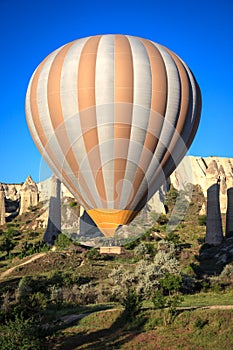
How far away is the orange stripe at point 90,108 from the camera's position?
2166 centimetres

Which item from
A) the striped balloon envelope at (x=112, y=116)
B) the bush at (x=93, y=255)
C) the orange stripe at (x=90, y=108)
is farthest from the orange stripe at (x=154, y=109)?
the bush at (x=93, y=255)

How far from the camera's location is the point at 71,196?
76438 millimetres

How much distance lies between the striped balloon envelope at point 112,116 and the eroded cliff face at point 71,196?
16625mm

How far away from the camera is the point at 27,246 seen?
1939 inches

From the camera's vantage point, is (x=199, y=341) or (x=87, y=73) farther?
(x=87, y=73)

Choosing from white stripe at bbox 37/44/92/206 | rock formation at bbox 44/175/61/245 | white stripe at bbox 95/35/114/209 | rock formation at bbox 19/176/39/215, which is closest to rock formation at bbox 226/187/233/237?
rock formation at bbox 44/175/61/245

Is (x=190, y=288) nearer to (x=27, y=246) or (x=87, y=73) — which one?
(x=87, y=73)

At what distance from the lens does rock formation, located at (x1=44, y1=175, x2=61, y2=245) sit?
2026 inches

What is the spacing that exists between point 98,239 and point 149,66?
29915 millimetres

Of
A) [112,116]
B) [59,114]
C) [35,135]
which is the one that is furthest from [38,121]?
[112,116]

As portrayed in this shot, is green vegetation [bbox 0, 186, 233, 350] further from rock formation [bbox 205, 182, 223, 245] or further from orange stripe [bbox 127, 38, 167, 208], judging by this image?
orange stripe [bbox 127, 38, 167, 208]

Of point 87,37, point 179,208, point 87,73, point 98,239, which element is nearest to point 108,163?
point 87,73

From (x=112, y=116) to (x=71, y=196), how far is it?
5554 centimetres

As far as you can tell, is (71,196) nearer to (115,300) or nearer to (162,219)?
(162,219)
